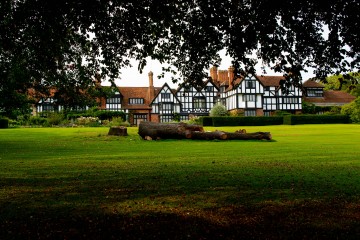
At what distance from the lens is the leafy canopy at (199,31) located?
6973 millimetres

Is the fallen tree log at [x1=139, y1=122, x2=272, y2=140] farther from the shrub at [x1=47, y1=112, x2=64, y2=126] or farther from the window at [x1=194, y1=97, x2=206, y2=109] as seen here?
the window at [x1=194, y1=97, x2=206, y2=109]

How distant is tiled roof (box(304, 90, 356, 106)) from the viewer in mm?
89500

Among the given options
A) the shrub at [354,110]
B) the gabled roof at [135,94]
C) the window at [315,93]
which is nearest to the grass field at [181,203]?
the shrub at [354,110]

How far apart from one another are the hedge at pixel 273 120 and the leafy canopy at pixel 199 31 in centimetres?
4857

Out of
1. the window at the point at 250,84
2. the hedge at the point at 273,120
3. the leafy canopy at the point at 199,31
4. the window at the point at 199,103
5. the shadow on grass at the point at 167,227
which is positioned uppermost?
the window at the point at 250,84

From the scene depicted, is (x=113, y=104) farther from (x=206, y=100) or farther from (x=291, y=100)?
(x=291, y=100)

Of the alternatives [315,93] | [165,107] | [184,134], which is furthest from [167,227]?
[315,93]

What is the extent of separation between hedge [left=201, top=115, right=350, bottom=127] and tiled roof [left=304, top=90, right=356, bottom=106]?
86.6 feet

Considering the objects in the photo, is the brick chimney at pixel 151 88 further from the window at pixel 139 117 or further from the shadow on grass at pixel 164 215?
the shadow on grass at pixel 164 215

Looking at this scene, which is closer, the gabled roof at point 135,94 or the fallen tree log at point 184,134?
the fallen tree log at point 184,134

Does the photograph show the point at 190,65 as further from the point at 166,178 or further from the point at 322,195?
the point at 322,195

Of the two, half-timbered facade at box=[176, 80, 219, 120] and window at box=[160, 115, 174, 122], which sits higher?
half-timbered facade at box=[176, 80, 219, 120]

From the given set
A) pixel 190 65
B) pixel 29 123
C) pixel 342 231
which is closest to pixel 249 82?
pixel 29 123

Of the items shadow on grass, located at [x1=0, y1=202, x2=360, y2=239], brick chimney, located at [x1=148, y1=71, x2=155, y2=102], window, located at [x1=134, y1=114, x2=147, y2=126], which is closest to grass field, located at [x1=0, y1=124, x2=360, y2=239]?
shadow on grass, located at [x1=0, y1=202, x2=360, y2=239]
